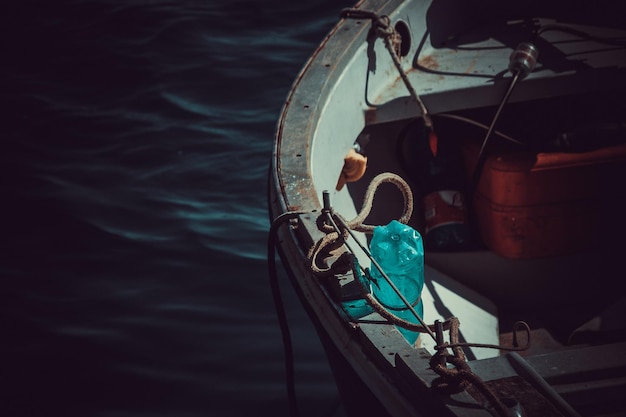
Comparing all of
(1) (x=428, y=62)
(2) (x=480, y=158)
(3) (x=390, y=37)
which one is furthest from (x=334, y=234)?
(1) (x=428, y=62)

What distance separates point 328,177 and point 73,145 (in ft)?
11.5

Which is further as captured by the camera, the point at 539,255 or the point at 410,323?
the point at 539,255

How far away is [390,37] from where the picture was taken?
3473 millimetres

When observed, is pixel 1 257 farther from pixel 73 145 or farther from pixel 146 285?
pixel 73 145

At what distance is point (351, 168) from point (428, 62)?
3.08ft

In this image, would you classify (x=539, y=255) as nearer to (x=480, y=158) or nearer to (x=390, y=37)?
(x=480, y=158)

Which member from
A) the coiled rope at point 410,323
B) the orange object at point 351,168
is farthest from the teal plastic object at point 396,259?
the orange object at point 351,168

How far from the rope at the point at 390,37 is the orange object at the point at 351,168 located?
1.33 feet

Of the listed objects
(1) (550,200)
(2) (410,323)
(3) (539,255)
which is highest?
(2) (410,323)

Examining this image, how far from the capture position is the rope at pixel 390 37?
10.7ft

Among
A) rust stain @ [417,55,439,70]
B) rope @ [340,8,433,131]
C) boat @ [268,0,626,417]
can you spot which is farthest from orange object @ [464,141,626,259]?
rust stain @ [417,55,439,70]

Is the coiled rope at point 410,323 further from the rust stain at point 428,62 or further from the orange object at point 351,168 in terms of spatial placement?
the rust stain at point 428,62

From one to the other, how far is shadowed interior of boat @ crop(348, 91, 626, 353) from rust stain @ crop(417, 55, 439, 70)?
275 millimetres

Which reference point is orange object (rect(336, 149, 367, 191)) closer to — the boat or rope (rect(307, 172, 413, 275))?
the boat
